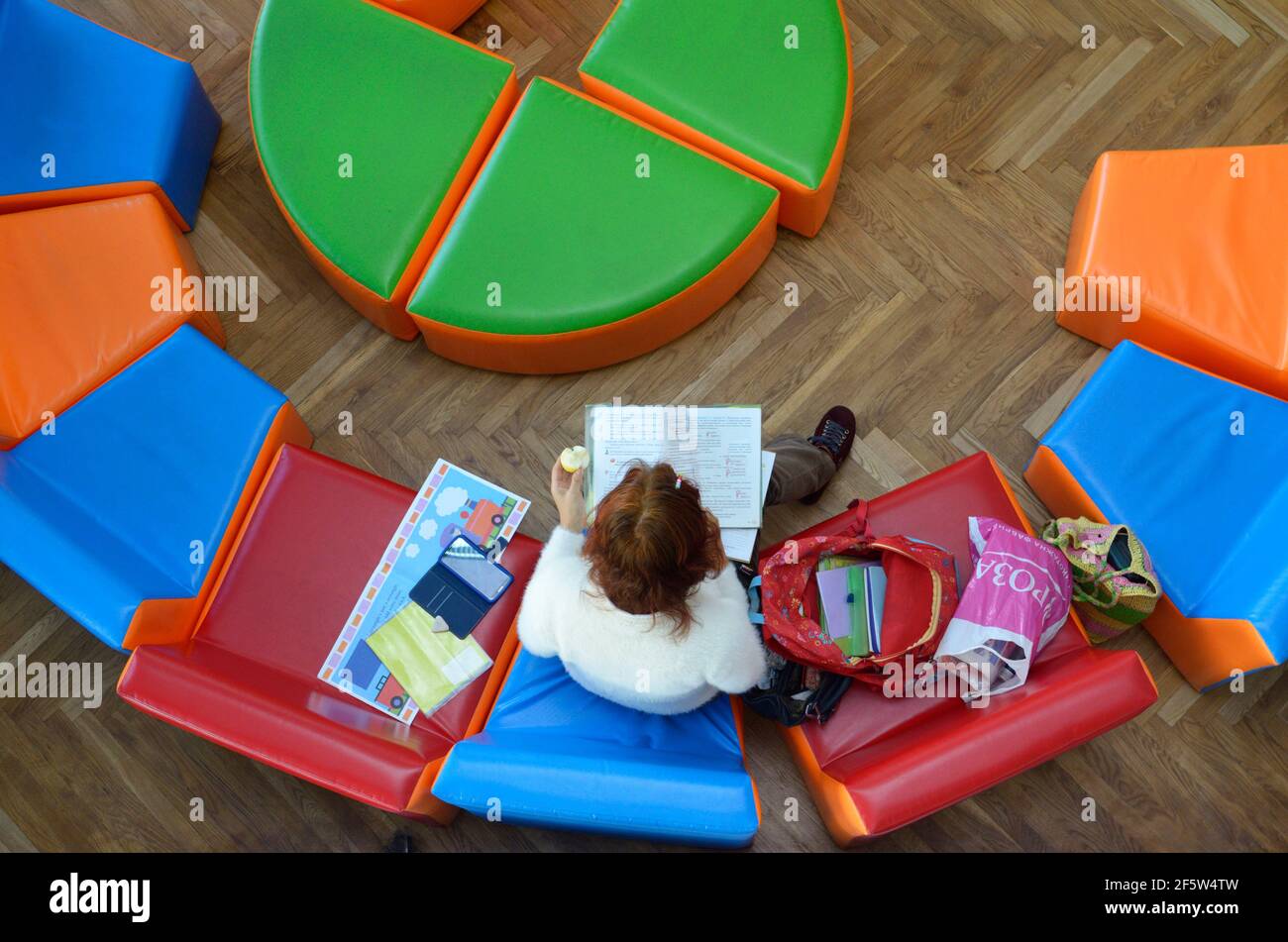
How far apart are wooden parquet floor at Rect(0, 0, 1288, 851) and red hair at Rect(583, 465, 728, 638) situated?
1.15 meters

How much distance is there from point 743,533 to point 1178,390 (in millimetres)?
1207

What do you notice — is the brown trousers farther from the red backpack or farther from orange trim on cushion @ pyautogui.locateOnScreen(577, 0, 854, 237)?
orange trim on cushion @ pyautogui.locateOnScreen(577, 0, 854, 237)

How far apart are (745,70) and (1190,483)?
5.39 ft

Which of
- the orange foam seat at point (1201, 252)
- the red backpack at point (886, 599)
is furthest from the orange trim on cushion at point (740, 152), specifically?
the red backpack at point (886, 599)

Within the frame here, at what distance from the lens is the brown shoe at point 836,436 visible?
2855 millimetres

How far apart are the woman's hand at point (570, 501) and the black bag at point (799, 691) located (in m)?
0.54

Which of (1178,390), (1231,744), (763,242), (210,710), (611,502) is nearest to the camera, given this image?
(611,502)

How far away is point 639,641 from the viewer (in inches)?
72.0

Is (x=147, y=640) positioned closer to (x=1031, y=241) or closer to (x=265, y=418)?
(x=265, y=418)

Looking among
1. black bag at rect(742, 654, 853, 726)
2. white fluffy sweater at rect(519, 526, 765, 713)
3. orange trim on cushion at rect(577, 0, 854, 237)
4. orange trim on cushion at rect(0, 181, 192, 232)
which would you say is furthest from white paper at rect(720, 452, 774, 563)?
orange trim on cushion at rect(0, 181, 192, 232)

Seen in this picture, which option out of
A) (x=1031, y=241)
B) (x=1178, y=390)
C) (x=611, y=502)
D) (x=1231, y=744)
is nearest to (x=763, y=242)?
(x=1031, y=241)

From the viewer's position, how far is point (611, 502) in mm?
1727

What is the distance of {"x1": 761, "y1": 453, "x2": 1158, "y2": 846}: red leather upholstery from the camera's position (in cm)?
187

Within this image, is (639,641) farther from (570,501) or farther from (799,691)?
(799,691)
